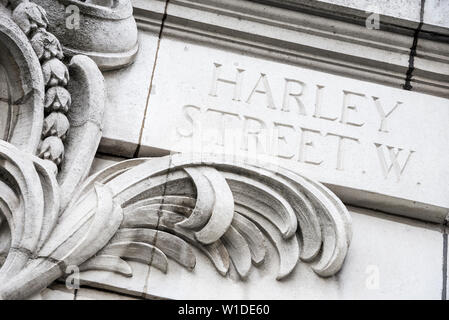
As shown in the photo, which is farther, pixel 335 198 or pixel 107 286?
pixel 335 198

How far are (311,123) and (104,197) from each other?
1017 mm

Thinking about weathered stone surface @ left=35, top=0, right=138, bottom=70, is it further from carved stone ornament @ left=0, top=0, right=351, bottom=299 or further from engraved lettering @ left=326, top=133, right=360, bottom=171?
engraved lettering @ left=326, top=133, right=360, bottom=171

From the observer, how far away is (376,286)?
4578 millimetres

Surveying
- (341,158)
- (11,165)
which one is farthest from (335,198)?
(11,165)

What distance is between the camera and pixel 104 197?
444 centimetres

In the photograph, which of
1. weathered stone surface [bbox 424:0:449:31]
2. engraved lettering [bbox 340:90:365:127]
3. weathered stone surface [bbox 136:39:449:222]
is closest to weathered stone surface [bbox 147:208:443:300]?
weathered stone surface [bbox 136:39:449:222]

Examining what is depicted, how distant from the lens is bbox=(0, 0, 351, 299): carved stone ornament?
4.35m

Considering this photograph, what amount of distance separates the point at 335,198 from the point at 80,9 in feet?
4.44

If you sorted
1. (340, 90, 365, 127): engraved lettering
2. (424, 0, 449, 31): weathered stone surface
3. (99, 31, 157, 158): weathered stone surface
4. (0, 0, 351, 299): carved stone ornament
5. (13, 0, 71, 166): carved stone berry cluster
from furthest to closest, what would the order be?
1. (424, 0, 449, 31): weathered stone surface
2. (340, 90, 365, 127): engraved lettering
3. (99, 31, 157, 158): weathered stone surface
4. (13, 0, 71, 166): carved stone berry cluster
5. (0, 0, 351, 299): carved stone ornament

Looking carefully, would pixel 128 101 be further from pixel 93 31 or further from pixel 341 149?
pixel 341 149

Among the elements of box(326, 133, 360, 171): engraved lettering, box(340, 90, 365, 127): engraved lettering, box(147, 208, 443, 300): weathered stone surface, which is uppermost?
box(340, 90, 365, 127): engraved lettering

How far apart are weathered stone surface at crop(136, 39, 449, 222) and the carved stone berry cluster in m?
0.37
